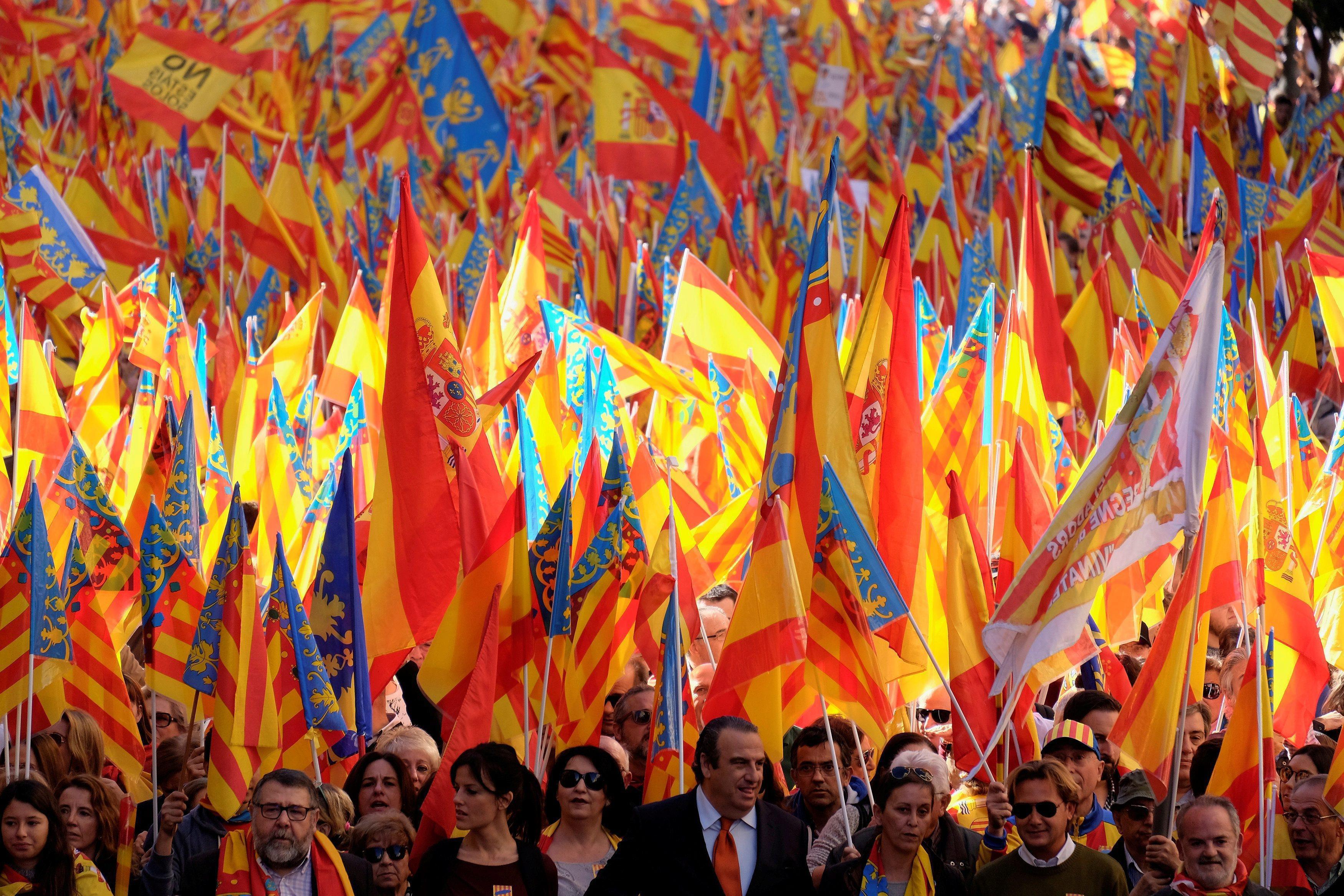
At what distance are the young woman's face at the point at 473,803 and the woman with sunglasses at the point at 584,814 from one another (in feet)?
0.87

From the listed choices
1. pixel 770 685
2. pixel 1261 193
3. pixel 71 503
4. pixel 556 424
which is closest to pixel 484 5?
pixel 1261 193

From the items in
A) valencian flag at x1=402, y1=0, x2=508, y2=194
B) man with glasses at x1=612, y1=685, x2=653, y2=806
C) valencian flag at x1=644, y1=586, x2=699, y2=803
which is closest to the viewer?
valencian flag at x1=644, y1=586, x2=699, y2=803

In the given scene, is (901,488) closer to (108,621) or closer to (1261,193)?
(108,621)

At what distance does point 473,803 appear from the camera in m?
5.71

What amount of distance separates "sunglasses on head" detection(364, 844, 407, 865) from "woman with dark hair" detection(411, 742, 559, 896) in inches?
14.7

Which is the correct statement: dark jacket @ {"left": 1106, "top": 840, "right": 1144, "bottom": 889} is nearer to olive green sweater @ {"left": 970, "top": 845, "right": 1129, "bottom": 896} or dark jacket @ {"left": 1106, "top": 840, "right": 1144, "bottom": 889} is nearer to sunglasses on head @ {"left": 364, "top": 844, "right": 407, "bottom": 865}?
olive green sweater @ {"left": 970, "top": 845, "right": 1129, "bottom": 896}

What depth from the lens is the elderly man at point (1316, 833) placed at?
620cm

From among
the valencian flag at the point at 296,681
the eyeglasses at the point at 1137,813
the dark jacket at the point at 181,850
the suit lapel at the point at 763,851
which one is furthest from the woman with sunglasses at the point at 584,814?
the eyeglasses at the point at 1137,813

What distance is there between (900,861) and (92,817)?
8.56 ft

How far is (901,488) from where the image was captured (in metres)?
8.80

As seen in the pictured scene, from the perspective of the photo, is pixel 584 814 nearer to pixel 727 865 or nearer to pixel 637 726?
pixel 727 865

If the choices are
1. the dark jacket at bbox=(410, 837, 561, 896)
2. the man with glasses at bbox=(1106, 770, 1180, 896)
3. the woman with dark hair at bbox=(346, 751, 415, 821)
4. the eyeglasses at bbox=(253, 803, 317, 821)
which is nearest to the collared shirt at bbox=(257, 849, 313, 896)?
the eyeglasses at bbox=(253, 803, 317, 821)

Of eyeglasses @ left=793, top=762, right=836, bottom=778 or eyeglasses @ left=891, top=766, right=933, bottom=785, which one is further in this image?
eyeglasses @ left=793, top=762, right=836, bottom=778

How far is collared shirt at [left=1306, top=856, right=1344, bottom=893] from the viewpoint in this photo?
5.60 metres
